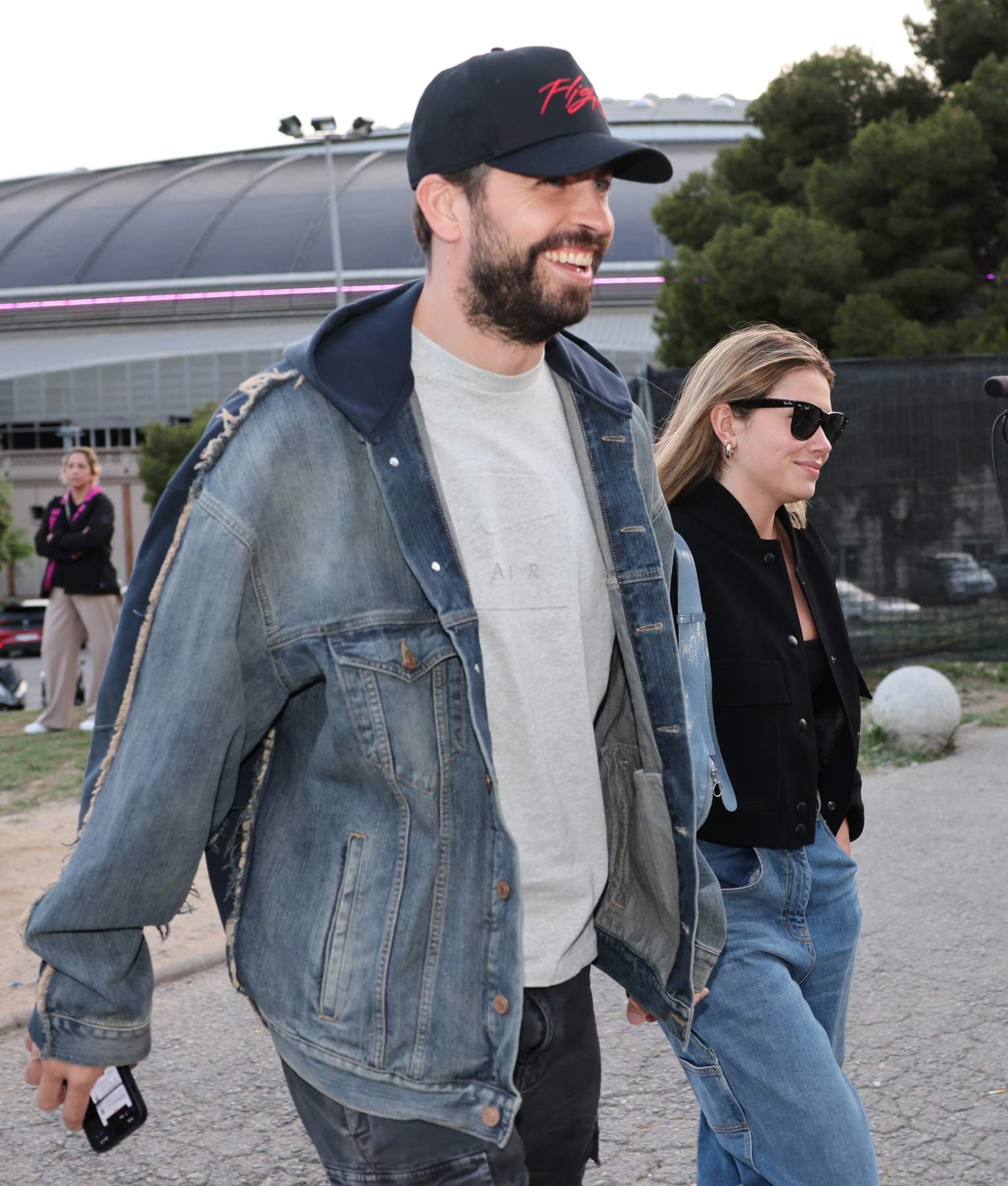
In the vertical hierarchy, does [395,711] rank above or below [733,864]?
above

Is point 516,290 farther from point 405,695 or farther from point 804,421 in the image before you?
point 804,421

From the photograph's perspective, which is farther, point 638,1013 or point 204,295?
point 204,295

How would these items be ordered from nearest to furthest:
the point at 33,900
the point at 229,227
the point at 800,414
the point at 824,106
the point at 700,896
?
the point at 700,896
the point at 800,414
the point at 33,900
the point at 824,106
the point at 229,227

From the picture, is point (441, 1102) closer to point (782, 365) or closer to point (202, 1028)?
point (782, 365)

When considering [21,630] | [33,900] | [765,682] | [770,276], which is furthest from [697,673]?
[21,630]

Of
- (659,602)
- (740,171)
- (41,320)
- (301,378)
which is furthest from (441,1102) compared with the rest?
(41,320)

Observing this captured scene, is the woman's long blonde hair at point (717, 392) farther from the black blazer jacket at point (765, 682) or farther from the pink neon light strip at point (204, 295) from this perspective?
the pink neon light strip at point (204, 295)

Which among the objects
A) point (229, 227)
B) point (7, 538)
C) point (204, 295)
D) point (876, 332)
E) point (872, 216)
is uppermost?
point (229, 227)

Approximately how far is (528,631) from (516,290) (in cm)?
49

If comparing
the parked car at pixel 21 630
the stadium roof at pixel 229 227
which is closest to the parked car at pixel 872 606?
the parked car at pixel 21 630

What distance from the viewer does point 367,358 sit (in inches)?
78.4

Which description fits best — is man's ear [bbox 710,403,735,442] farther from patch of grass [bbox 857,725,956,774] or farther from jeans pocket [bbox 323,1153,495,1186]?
patch of grass [bbox 857,725,956,774]

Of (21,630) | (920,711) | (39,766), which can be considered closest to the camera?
(920,711)

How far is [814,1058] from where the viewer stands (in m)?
2.43
